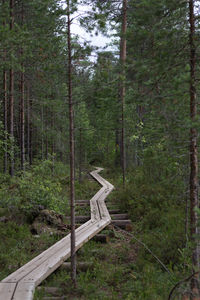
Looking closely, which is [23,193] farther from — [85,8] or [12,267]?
[85,8]

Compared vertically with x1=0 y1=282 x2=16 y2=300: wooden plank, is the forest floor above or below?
below

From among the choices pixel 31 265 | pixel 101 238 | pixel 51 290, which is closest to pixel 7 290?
pixel 51 290

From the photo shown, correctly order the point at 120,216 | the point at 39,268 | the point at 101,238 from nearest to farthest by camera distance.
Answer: the point at 39,268, the point at 101,238, the point at 120,216

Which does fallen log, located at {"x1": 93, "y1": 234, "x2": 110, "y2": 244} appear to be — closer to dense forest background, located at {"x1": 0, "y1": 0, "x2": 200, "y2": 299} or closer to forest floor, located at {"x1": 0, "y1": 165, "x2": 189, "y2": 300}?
forest floor, located at {"x1": 0, "y1": 165, "x2": 189, "y2": 300}

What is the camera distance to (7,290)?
17.3 ft

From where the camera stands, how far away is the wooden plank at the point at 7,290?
4.99m

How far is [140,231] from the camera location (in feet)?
31.7

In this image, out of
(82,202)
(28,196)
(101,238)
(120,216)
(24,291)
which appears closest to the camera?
(24,291)

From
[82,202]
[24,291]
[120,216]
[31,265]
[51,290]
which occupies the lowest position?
[82,202]

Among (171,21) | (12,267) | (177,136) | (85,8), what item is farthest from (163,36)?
(12,267)

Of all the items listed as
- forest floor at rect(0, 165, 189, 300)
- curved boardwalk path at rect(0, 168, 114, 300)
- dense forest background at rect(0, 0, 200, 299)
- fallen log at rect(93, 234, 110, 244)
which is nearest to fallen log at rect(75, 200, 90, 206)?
forest floor at rect(0, 165, 189, 300)

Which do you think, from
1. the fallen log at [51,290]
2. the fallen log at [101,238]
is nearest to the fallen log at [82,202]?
the fallen log at [101,238]

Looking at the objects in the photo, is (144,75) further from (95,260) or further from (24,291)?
(95,260)

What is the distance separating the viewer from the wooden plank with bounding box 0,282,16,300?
16.4 feet
